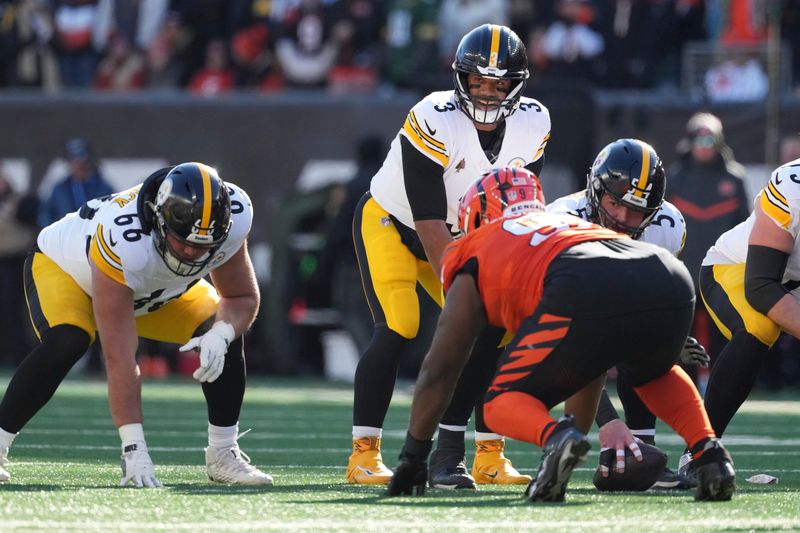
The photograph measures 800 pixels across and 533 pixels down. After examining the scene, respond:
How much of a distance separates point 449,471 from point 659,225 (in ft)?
3.98

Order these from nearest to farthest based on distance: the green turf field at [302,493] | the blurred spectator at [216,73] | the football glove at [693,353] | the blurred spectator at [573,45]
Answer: the green turf field at [302,493] → the football glove at [693,353] → the blurred spectator at [573,45] → the blurred spectator at [216,73]

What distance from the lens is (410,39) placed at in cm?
1345

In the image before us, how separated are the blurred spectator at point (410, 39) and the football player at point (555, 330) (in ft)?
26.8

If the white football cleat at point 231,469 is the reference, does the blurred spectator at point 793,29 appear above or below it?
above

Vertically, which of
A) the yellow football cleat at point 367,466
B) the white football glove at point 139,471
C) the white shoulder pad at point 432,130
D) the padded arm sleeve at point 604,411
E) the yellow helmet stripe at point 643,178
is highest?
the white shoulder pad at point 432,130

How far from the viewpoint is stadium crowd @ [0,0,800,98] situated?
12.9m

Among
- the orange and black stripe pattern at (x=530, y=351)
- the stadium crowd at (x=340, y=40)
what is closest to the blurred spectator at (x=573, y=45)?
the stadium crowd at (x=340, y=40)

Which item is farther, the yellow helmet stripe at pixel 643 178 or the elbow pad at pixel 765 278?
the elbow pad at pixel 765 278

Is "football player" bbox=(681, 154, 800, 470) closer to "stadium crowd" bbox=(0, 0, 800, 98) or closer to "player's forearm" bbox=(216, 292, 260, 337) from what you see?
"player's forearm" bbox=(216, 292, 260, 337)

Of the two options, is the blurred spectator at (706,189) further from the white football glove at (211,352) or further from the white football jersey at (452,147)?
the white football glove at (211,352)

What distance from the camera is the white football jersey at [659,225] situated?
5.99 meters

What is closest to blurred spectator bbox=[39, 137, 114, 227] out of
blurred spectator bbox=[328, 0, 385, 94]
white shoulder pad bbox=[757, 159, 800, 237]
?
blurred spectator bbox=[328, 0, 385, 94]

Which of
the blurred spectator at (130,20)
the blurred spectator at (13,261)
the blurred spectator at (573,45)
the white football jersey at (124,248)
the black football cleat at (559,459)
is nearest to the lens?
the black football cleat at (559,459)

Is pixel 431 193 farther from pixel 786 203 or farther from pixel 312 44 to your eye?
pixel 312 44
